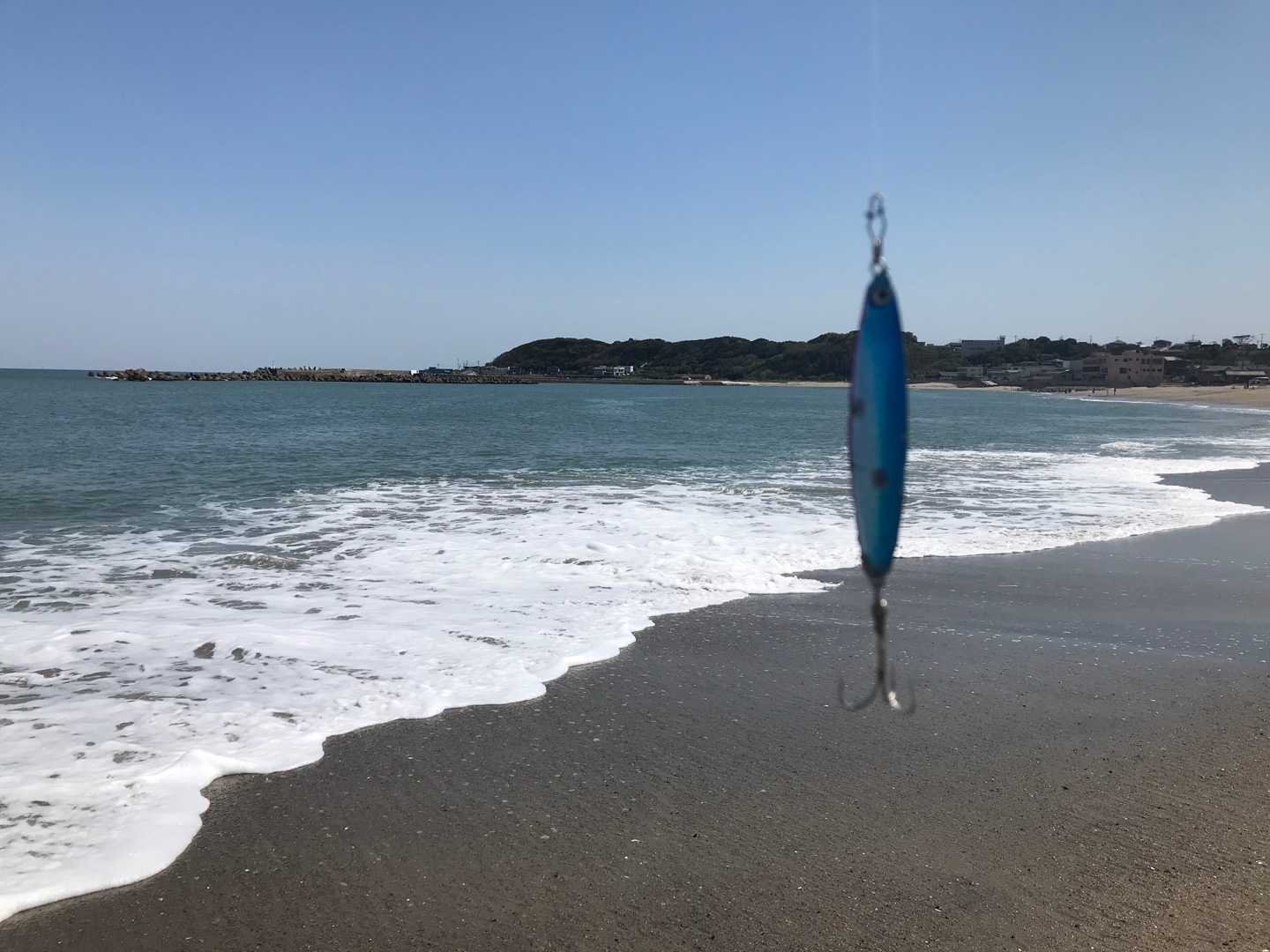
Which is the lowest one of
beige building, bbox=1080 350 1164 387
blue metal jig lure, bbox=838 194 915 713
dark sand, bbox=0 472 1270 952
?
dark sand, bbox=0 472 1270 952

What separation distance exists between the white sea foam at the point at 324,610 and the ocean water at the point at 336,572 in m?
0.03

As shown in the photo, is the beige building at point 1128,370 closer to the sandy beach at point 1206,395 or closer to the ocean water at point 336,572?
the sandy beach at point 1206,395

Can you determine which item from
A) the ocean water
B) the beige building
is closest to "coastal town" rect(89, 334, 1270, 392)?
the beige building

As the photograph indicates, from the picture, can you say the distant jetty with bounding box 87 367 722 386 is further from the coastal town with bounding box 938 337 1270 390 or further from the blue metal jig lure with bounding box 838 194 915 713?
the blue metal jig lure with bounding box 838 194 915 713

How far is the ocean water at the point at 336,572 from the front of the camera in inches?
215

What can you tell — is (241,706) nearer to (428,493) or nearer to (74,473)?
(428,493)

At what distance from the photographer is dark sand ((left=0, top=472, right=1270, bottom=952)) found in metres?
3.81

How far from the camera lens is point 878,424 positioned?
1864mm

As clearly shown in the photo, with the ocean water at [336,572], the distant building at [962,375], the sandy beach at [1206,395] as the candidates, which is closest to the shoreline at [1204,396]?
the sandy beach at [1206,395]

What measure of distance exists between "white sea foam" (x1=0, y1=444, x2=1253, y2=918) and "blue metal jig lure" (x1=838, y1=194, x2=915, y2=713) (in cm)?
407

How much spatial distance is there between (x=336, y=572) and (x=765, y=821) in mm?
7523

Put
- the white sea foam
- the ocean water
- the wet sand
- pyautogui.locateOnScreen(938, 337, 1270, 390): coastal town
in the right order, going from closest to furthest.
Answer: the white sea foam
the ocean water
the wet sand
pyautogui.locateOnScreen(938, 337, 1270, 390): coastal town

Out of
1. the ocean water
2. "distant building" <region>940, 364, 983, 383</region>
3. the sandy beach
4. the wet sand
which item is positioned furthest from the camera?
"distant building" <region>940, 364, 983, 383</region>

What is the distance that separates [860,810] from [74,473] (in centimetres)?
2269
